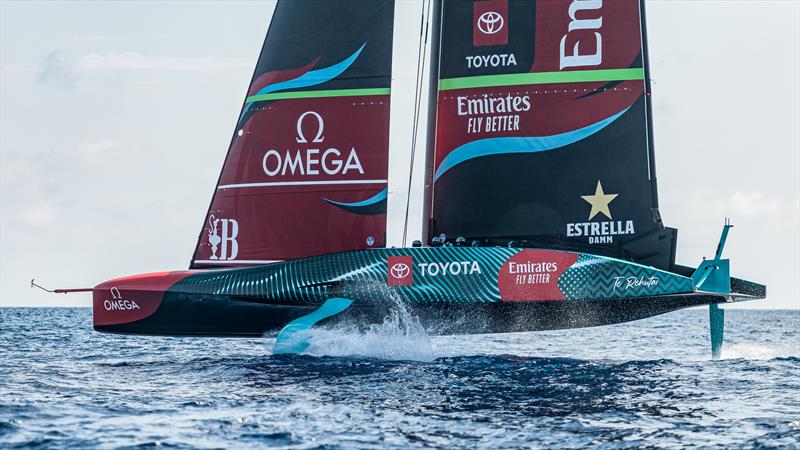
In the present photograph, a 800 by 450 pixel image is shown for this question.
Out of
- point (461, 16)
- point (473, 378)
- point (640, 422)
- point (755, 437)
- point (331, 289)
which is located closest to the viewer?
point (755, 437)

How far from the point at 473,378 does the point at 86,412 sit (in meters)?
4.60

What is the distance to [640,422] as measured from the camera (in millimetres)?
9094

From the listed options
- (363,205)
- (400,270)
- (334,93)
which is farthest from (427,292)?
(334,93)

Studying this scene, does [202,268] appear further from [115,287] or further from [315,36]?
[315,36]

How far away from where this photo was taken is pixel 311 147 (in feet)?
49.4

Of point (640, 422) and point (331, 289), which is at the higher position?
point (331, 289)

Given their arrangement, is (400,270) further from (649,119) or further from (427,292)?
(649,119)

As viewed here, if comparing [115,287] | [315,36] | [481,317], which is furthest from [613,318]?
[115,287]

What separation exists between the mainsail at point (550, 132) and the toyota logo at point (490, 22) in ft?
0.05

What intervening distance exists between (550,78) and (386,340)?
4.46m

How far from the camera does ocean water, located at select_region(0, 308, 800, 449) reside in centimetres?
824

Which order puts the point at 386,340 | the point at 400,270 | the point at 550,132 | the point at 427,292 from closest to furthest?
the point at 427,292 → the point at 400,270 → the point at 386,340 → the point at 550,132

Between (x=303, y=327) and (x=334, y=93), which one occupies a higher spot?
(x=334, y=93)

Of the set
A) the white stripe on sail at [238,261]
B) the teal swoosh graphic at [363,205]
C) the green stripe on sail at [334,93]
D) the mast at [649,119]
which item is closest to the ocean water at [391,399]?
the white stripe on sail at [238,261]
